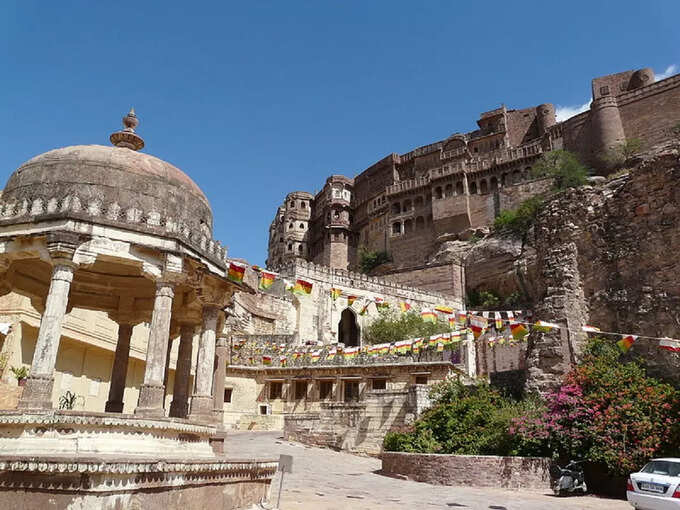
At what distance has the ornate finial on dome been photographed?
10.8 m

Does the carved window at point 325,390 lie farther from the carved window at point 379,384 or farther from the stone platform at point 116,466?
the stone platform at point 116,466

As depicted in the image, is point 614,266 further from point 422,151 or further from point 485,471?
point 422,151

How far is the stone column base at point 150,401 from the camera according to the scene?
8055 millimetres

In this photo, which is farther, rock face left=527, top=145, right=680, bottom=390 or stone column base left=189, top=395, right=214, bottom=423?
rock face left=527, top=145, right=680, bottom=390

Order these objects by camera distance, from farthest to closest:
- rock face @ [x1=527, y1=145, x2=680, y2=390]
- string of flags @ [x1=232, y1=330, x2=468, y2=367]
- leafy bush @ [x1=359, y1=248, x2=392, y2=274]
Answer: leafy bush @ [x1=359, y1=248, x2=392, y2=274], string of flags @ [x1=232, y1=330, x2=468, y2=367], rock face @ [x1=527, y1=145, x2=680, y2=390]

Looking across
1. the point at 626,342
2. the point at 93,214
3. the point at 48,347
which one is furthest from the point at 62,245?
the point at 626,342

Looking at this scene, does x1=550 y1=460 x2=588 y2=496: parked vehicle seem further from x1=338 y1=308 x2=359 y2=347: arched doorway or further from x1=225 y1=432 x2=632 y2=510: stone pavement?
x1=338 y1=308 x2=359 y2=347: arched doorway

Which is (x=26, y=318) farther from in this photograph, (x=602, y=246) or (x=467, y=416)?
(x=602, y=246)

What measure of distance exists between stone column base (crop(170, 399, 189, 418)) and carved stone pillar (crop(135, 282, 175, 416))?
2118 millimetres

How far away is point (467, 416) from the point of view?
16188mm

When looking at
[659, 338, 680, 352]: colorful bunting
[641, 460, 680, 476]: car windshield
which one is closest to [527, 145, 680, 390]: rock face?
[659, 338, 680, 352]: colorful bunting

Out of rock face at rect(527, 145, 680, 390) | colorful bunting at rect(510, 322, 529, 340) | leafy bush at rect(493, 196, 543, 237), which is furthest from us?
leafy bush at rect(493, 196, 543, 237)

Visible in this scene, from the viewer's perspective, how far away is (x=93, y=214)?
28.2 ft

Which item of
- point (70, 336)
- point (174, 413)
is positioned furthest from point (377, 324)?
point (174, 413)
